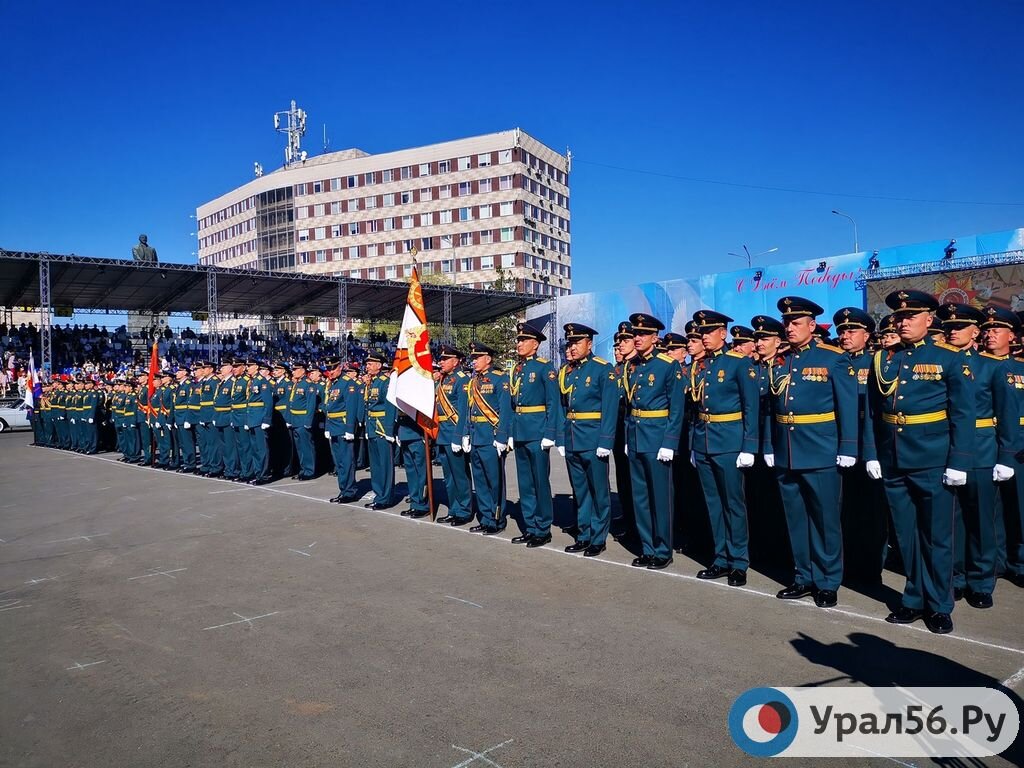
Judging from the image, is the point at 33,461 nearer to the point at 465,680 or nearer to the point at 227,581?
the point at 227,581

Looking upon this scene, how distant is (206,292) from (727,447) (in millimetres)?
25473

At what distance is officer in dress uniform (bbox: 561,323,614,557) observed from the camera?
653 centimetres

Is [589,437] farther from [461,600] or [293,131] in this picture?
[293,131]

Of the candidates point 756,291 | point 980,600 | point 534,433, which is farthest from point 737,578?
point 756,291

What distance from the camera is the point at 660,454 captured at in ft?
19.6

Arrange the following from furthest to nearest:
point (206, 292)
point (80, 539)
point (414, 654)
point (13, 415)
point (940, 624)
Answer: point (206, 292)
point (13, 415)
point (80, 539)
point (940, 624)
point (414, 654)

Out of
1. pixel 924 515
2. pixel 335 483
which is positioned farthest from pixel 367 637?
pixel 335 483

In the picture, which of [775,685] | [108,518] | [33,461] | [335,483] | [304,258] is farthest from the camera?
[304,258]

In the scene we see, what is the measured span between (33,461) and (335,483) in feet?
30.2

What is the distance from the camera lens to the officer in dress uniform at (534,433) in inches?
276

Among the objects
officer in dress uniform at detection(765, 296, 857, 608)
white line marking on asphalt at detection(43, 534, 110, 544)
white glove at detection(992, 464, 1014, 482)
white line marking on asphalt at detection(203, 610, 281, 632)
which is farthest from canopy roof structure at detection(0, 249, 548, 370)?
white glove at detection(992, 464, 1014, 482)

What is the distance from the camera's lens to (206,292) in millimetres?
27062

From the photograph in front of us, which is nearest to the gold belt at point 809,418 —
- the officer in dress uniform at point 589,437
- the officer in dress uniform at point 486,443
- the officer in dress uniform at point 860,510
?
the officer in dress uniform at point 860,510

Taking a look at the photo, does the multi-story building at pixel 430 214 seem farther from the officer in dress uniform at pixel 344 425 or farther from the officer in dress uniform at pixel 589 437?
the officer in dress uniform at pixel 589 437
